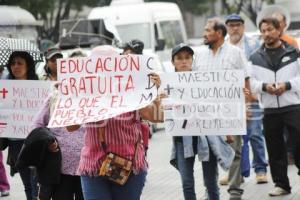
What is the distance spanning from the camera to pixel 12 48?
7961 mm

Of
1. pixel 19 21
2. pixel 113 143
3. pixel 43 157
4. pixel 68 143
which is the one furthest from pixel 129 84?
pixel 19 21

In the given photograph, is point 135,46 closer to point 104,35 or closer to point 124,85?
point 124,85

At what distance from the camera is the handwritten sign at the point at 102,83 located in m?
5.73

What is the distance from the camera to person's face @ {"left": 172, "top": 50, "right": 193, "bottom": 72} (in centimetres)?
743

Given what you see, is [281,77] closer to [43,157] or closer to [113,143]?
[43,157]

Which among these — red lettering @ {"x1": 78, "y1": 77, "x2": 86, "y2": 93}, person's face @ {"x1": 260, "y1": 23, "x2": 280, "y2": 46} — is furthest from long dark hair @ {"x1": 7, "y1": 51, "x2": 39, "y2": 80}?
person's face @ {"x1": 260, "y1": 23, "x2": 280, "y2": 46}

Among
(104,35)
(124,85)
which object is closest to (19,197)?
(124,85)

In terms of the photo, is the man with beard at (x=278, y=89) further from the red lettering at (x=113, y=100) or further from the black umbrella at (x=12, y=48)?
the red lettering at (x=113, y=100)

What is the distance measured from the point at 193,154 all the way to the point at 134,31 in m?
14.6

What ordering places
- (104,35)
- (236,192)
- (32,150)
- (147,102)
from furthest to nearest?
(104,35) → (236,192) → (32,150) → (147,102)

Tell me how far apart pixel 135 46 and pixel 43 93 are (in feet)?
7.85

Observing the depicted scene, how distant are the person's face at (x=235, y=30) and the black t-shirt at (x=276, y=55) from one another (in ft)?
4.14

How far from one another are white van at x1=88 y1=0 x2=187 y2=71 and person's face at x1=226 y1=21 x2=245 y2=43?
33.4ft

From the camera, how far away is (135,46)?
10.1 m
